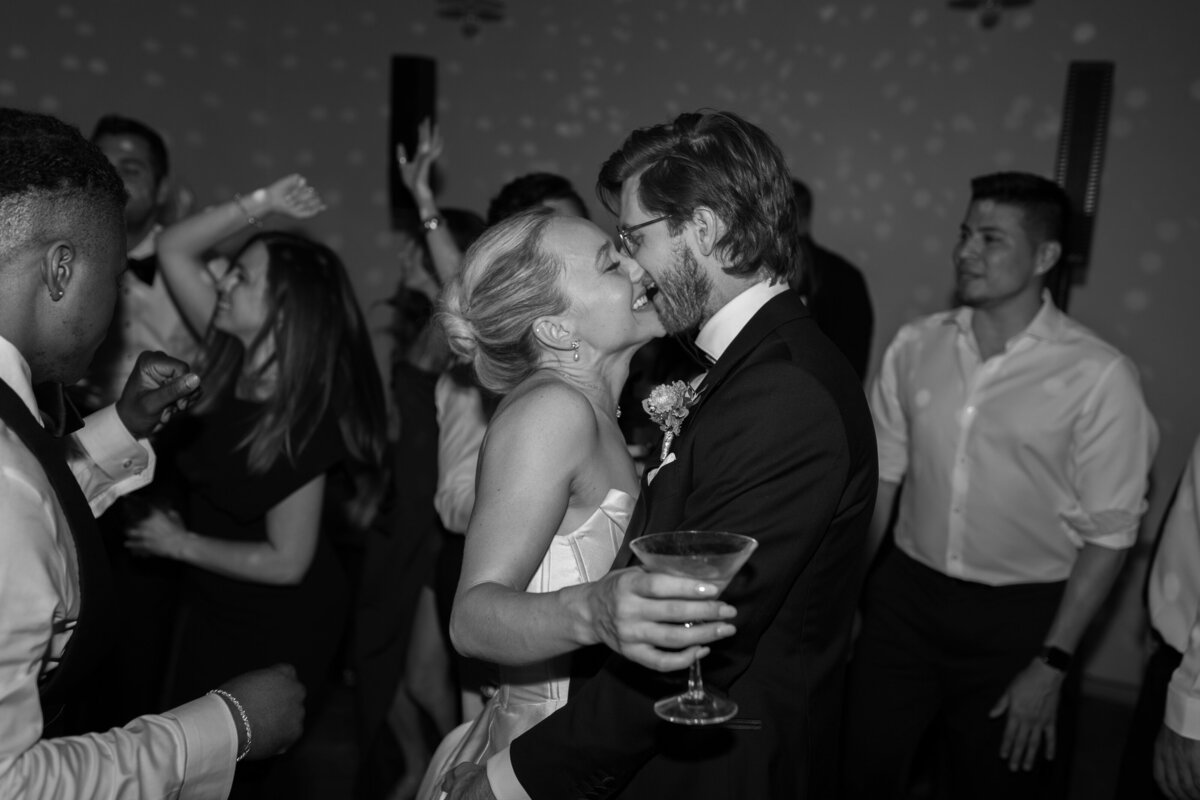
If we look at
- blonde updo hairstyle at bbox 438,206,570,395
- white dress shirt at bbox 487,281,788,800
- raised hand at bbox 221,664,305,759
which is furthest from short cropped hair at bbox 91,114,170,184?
white dress shirt at bbox 487,281,788,800

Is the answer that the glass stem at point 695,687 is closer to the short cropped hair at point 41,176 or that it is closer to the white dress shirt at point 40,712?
the white dress shirt at point 40,712

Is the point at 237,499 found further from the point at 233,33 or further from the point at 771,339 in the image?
→ the point at 233,33

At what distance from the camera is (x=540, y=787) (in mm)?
1780

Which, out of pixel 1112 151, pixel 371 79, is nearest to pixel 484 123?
pixel 371 79

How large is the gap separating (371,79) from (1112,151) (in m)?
3.79

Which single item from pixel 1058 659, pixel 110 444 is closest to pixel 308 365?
pixel 110 444

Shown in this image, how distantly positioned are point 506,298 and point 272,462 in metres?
1.20

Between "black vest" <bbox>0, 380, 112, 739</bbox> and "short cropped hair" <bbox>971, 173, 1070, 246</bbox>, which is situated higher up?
"short cropped hair" <bbox>971, 173, 1070, 246</bbox>

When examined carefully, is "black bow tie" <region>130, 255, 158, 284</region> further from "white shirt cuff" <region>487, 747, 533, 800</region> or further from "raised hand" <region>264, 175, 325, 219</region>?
"white shirt cuff" <region>487, 747, 533, 800</region>

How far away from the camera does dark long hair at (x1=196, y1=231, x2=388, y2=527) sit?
3068 millimetres

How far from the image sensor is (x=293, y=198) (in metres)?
3.71

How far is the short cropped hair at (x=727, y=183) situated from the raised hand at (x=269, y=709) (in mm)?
1018

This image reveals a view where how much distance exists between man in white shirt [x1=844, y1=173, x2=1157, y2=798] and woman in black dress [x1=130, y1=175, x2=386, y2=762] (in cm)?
164

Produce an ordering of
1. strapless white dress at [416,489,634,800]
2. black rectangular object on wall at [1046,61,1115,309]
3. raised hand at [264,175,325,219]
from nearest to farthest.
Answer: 1. strapless white dress at [416,489,634,800]
2. raised hand at [264,175,325,219]
3. black rectangular object on wall at [1046,61,1115,309]
